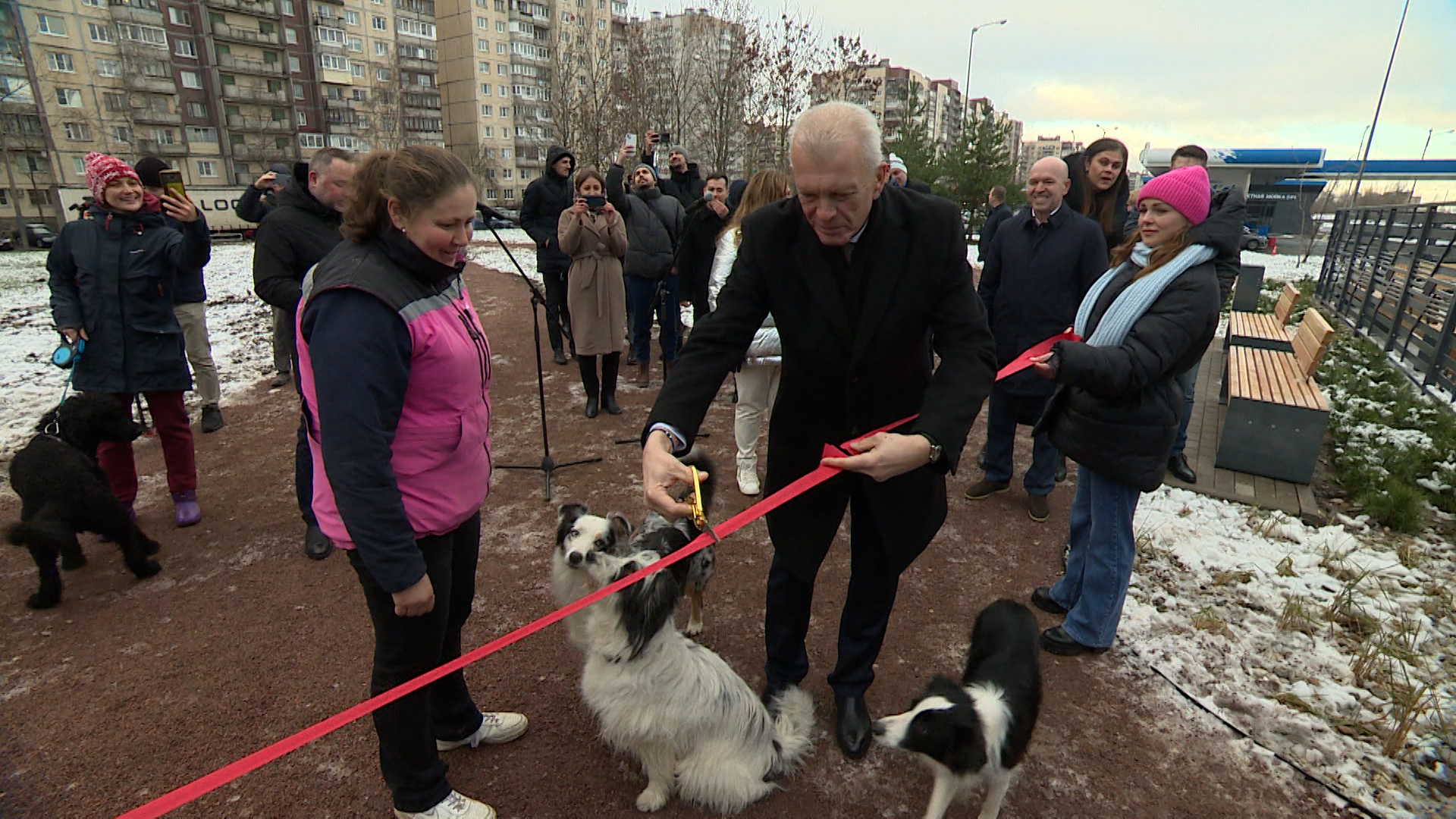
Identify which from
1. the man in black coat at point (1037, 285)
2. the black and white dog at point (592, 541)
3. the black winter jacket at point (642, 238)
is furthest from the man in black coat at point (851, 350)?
the black winter jacket at point (642, 238)

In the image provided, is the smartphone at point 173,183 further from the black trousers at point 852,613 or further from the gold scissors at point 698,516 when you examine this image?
the black trousers at point 852,613

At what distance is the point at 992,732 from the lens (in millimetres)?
2225

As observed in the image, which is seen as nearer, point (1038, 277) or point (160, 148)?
point (1038, 277)

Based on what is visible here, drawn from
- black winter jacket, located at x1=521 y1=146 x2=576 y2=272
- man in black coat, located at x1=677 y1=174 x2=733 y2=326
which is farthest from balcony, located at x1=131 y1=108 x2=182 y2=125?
man in black coat, located at x1=677 y1=174 x2=733 y2=326

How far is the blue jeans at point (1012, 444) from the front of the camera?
4738 millimetres

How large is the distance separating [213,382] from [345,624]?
4.58 meters

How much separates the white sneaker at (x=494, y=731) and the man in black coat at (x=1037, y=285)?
12.0 ft

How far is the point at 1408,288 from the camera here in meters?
8.12

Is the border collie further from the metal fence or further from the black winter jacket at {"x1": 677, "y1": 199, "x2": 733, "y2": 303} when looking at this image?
the metal fence

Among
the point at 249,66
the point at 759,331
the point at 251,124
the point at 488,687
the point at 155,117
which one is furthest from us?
the point at 249,66

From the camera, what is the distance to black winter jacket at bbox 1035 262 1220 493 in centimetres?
271

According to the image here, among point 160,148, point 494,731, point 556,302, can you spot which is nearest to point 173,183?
point 494,731

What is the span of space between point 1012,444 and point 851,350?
3.39 metres

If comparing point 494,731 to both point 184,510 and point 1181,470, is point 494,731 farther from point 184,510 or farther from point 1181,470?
point 1181,470
